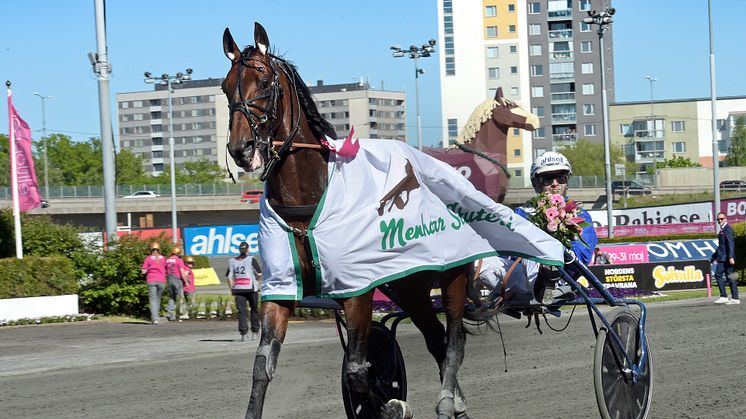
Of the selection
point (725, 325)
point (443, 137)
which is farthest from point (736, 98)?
point (725, 325)

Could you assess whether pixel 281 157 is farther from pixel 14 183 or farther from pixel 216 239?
pixel 216 239

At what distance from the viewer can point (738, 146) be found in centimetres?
9206

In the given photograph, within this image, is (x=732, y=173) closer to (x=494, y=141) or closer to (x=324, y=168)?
(x=494, y=141)

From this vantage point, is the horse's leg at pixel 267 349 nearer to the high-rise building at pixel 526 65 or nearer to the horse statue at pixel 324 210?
the horse statue at pixel 324 210

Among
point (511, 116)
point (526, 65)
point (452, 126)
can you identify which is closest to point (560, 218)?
point (511, 116)

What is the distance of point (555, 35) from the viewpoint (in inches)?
3553

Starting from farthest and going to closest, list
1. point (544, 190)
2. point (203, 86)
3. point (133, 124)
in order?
point (133, 124)
point (203, 86)
point (544, 190)

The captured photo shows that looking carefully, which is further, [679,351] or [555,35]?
[555,35]

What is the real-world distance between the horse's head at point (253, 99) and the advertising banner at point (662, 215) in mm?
35120

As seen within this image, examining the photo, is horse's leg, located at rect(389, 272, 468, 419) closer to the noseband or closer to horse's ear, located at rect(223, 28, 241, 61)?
the noseband

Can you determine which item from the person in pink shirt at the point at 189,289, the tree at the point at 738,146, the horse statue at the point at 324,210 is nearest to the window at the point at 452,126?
the tree at the point at 738,146

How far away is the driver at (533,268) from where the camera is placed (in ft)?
22.1

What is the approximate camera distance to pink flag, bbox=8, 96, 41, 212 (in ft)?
71.5

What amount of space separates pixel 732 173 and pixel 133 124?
111m
